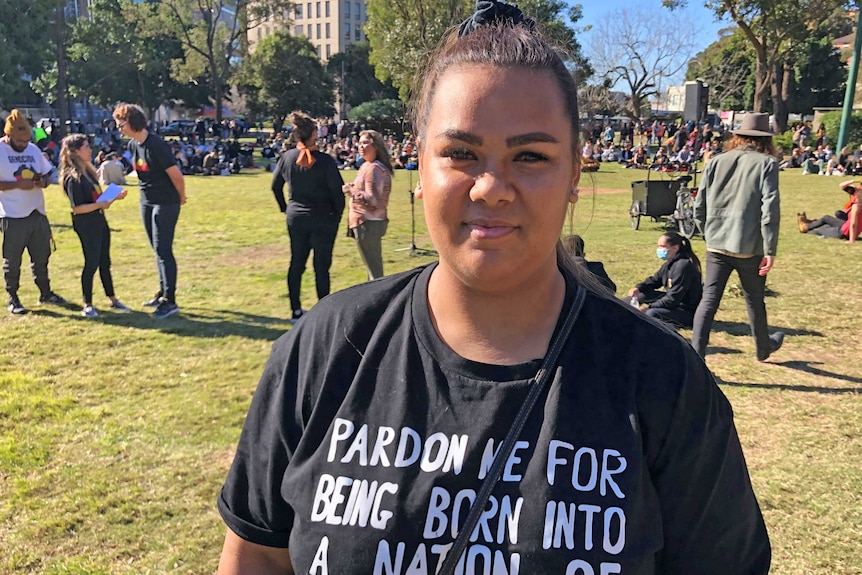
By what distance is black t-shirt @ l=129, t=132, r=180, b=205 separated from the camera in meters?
6.47

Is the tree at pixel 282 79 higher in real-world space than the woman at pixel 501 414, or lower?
higher

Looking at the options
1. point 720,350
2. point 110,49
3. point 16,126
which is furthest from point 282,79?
point 720,350

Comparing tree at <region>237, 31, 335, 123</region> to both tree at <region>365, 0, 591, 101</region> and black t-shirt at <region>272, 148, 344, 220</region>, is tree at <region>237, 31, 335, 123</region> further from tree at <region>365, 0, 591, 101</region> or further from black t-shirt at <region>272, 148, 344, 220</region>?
black t-shirt at <region>272, 148, 344, 220</region>

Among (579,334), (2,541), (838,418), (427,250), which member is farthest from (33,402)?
(427,250)

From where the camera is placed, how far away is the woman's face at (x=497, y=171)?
4.15 feet

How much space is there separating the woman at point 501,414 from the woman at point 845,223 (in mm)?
11868

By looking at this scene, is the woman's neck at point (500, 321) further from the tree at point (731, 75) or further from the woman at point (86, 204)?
the tree at point (731, 75)

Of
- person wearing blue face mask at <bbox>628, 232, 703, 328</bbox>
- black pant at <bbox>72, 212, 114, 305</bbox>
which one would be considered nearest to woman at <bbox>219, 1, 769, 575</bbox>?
person wearing blue face mask at <bbox>628, 232, 703, 328</bbox>

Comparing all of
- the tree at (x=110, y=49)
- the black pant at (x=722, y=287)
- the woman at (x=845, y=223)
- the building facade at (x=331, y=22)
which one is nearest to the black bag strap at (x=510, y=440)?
the black pant at (x=722, y=287)

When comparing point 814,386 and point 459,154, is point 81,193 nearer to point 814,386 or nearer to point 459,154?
point 459,154

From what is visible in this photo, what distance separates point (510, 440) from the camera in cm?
125

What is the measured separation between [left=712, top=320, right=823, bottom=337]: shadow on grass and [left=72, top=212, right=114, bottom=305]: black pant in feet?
20.7

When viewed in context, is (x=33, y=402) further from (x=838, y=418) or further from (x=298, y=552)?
(x=838, y=418)

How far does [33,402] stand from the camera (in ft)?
16.5
